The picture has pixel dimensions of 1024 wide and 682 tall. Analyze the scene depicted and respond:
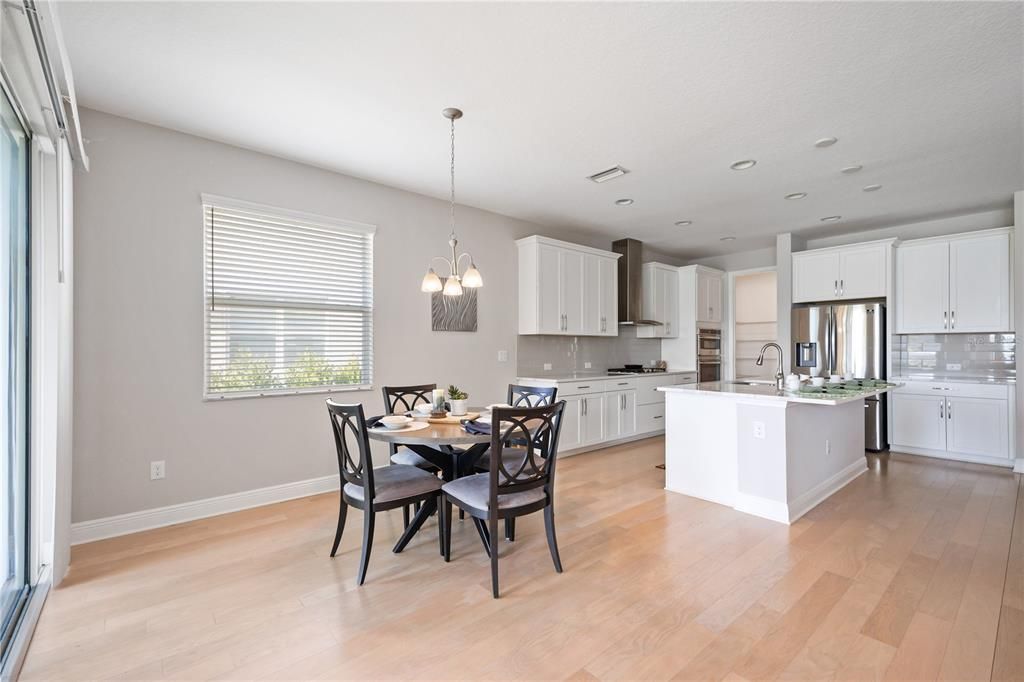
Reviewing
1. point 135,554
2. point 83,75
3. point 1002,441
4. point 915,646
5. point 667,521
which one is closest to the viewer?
point 915,646

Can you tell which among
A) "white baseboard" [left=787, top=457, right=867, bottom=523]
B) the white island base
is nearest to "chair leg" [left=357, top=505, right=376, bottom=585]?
the white island base

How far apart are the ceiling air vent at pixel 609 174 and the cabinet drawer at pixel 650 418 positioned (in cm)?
288

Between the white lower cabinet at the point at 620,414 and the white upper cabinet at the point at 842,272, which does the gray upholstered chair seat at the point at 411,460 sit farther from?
the white upper cabinet at the point at 842,272

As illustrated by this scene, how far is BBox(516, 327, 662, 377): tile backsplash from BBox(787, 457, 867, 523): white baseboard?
2.79 m

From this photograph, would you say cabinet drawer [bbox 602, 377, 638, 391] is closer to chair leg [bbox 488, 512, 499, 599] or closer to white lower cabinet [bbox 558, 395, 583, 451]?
white lower cabinet [bbox 558, 395, 583, 451]

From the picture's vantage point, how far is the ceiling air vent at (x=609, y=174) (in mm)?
3750

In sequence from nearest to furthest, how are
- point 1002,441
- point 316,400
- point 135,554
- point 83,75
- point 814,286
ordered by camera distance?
point 83,75 < point 135,554 < point 316,400 < point 1002,441 < point 814,286

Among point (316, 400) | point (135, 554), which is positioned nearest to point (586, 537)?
point (316, 400)

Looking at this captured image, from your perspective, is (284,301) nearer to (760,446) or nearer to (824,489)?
(760,446)

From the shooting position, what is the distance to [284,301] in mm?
3547

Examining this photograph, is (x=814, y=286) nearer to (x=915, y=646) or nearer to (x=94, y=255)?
(x=915, y=646)

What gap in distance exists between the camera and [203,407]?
126 inches

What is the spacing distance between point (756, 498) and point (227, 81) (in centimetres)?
409

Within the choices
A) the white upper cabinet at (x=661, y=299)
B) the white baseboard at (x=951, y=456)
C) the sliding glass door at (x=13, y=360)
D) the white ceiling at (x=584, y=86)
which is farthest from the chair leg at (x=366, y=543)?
the white baseboard at (x=951, y=456)
